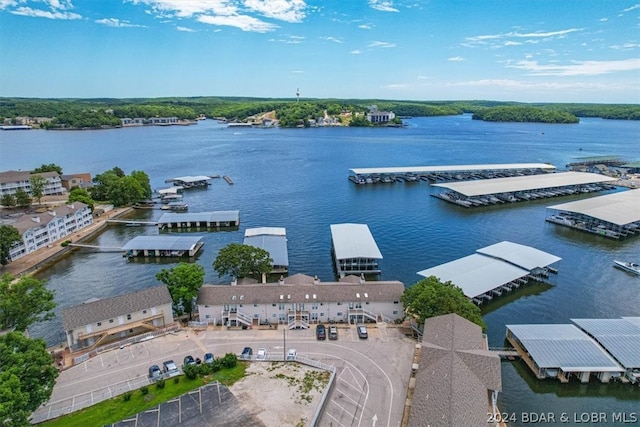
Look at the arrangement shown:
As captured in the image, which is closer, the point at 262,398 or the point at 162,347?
the point at 262,398

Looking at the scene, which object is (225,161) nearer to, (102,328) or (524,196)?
(524,196)

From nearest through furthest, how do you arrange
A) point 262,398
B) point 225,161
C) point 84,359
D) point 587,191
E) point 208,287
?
1. point 262,398
2. point 84,359
3. point 208,287
4. point 587,191
5. point 225,161

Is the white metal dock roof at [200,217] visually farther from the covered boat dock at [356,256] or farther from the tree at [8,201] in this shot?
the tree at [8,201]

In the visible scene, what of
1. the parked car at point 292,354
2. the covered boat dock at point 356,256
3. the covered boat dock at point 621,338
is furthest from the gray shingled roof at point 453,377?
the covered boat dock at point 356,256

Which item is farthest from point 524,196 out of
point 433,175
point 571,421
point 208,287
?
point 208,287

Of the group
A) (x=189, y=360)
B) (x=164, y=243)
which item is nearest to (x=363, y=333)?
(x=189, y=360)
